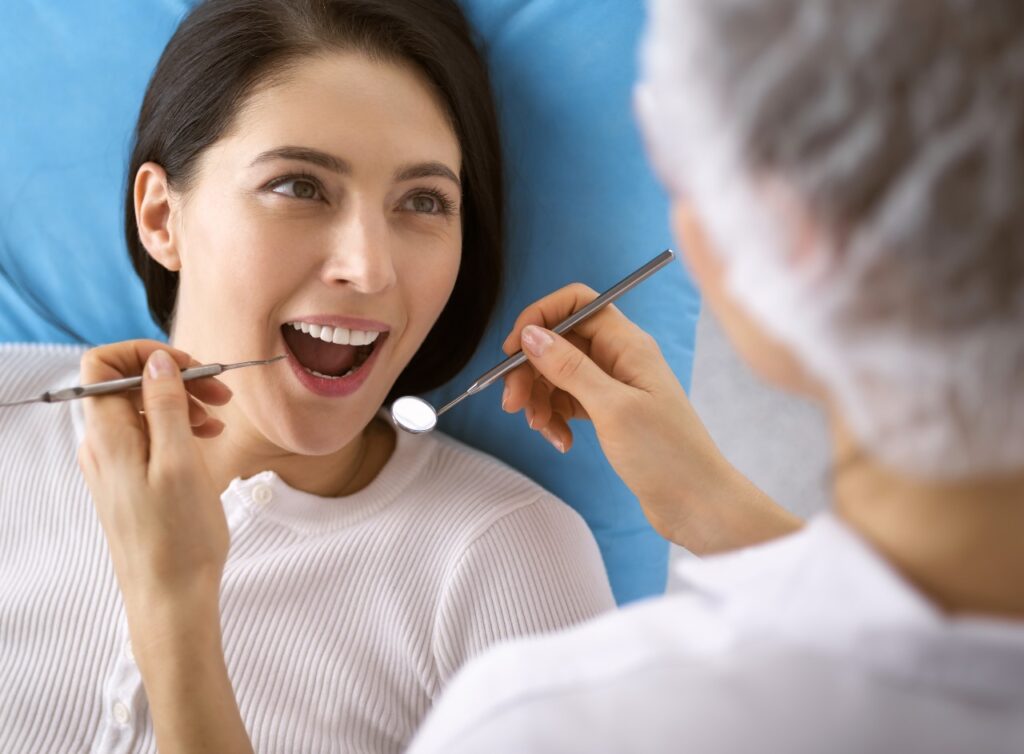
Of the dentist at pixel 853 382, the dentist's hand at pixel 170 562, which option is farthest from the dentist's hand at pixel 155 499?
the dentist at pixel 853 382

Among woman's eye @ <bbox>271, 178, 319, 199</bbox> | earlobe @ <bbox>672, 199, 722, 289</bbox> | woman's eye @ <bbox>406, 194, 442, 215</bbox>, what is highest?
earlobe @ <bbox>672, 199, 722, 289</bbox>

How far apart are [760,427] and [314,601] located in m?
1.41

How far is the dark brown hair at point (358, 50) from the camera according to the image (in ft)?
4.65

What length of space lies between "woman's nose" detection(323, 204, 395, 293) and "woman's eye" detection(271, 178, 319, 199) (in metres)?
0.06

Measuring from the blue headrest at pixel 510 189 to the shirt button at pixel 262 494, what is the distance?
0.40 meters

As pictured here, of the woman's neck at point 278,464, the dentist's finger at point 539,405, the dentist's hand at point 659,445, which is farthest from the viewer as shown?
the woman's neck at point 278,464

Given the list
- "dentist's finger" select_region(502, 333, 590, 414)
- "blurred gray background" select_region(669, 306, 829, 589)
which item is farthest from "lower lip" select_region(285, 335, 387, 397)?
"blurred gray background" select_region(669, 306, 829, 589)

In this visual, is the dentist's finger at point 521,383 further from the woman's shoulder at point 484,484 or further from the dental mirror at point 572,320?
the woman's shoulder at point 484,484

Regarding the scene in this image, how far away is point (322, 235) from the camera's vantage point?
1.36 metres

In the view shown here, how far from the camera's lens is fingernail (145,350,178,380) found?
42.9 inches

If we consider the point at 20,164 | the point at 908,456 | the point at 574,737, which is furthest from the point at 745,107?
the point at 20,164

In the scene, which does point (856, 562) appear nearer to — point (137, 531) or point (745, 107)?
point (745, 107)

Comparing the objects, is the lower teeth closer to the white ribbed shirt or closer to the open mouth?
the open mouth

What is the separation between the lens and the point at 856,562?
619 millimetres
